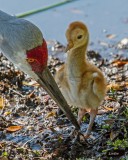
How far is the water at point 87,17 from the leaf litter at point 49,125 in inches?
39.4

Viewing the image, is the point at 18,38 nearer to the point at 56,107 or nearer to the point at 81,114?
the point at 81,114

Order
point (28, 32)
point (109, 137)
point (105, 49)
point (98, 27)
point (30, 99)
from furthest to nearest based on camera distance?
point (98, 27) < point (105, 49) < point (30, 99) < point (109, 137) < point (28, 32)

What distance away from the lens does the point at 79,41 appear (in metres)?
4.67

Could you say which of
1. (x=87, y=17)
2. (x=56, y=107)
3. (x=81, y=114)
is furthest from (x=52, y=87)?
(x=87, y=17)

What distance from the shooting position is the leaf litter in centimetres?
471

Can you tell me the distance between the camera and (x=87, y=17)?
24.9 ft

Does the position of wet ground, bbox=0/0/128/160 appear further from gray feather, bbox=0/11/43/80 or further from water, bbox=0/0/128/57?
gray feather, bbox=0/11/43/80

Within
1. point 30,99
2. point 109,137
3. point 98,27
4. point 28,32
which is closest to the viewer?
point 28,32

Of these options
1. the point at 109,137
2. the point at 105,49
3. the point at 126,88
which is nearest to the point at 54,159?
the point at 109,137

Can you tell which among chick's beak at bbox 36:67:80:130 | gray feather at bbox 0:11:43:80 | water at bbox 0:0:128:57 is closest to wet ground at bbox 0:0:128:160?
water at bbox 0:0:128:57

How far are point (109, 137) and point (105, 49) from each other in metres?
2.21

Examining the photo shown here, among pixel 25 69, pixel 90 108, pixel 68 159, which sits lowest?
pixel 68 159

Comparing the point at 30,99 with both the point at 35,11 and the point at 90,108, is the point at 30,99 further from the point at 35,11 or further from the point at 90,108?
the point at 35,11

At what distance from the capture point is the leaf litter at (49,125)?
4708 millimetres
